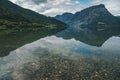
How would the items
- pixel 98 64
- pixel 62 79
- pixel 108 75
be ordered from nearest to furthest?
pixel 62 79, pixel 108 75, pixel 98 64

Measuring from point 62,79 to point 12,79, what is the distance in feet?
22.8

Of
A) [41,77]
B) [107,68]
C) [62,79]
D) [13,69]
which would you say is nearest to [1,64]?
[13,69]

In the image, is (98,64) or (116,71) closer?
(116,71)

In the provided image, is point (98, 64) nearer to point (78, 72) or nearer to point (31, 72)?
point (78, 72)

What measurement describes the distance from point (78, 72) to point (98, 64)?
305 inches

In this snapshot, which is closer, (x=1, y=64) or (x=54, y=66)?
(x=54, y=66)

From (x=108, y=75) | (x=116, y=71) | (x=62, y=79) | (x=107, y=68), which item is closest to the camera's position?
(x=62, y=79)

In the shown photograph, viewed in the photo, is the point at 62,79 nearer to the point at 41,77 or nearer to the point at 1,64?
the point at 41,77

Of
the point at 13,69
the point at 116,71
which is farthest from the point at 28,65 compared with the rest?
the point at 116,71

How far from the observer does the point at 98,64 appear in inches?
1630

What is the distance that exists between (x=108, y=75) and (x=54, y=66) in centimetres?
1011

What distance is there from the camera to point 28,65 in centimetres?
4044

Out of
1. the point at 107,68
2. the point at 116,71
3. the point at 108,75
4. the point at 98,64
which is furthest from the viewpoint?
the point at 98,64

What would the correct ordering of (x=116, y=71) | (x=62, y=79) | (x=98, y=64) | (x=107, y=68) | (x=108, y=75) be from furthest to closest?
(x=98, y=64)
(x=107, y=68)
(x=116, y=71)
(x=108, y=75)
(x=62, y=79)
